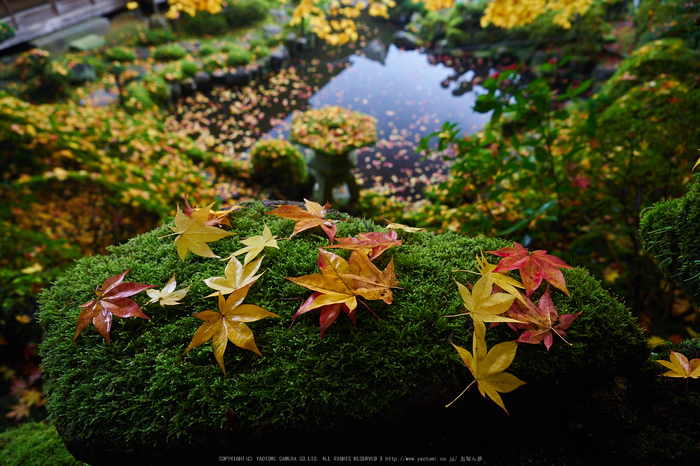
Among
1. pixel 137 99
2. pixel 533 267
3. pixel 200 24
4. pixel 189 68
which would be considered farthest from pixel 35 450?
pixel 200 24

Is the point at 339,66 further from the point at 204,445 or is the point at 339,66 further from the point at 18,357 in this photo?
the point at 204,445

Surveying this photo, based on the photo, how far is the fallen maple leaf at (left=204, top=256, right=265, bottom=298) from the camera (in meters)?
1.14

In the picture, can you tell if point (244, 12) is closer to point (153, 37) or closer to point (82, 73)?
point (153, 37)

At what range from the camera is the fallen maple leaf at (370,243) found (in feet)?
4.14

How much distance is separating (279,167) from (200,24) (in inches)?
388

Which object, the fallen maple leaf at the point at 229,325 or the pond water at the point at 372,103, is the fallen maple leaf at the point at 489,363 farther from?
the pond water at the point at 372,103

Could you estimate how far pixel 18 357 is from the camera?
2.84 metres

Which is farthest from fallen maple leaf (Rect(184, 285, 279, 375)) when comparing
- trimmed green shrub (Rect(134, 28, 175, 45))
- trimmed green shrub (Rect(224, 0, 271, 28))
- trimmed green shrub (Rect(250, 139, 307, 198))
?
trimmed green shrub (Rect(224, 0, 271, 28))

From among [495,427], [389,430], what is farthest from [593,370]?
[389,430]

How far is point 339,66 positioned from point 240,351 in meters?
11.6

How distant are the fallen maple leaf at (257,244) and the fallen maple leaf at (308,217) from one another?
0.27 feet

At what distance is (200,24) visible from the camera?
12.5m

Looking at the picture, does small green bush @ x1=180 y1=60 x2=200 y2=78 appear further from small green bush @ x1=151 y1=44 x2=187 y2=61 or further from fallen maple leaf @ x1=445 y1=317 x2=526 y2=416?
fallen maple leaf @ x1=445 y1=317 x2=526 y2=416

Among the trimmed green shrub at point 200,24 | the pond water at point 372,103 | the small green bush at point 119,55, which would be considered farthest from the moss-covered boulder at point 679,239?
the trimmed green shrub at point 200,24
